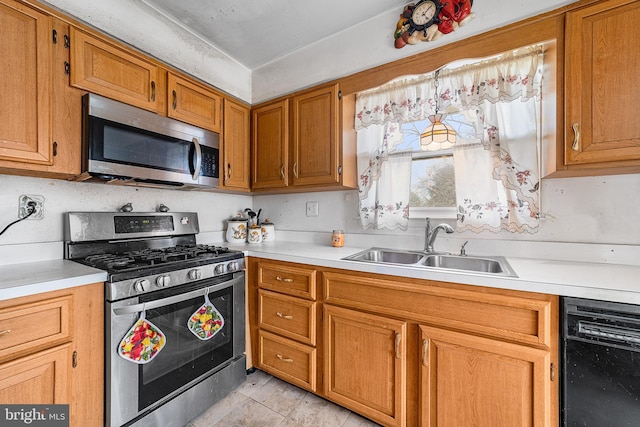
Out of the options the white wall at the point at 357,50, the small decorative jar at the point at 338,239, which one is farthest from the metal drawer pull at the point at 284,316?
the white wall at the point at 357,50

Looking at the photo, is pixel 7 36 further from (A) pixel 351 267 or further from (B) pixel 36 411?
(A) pixel 351 267

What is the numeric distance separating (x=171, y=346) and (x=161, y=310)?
21 cm

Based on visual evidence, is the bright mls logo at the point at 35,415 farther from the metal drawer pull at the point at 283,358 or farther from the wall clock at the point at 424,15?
the wall clock at the point at 424,15

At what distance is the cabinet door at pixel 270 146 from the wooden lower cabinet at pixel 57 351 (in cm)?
130

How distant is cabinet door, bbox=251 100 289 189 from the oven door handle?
0.92 meters

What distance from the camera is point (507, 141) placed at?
151 cm

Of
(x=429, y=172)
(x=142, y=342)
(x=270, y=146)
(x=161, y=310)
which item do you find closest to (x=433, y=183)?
(x=429, y=172)

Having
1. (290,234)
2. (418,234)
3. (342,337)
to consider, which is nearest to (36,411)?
(342,337)

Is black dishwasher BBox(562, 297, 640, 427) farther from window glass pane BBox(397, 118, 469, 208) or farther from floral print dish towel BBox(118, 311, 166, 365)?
floral print dish towel BBox(118, 311, 166, 365)

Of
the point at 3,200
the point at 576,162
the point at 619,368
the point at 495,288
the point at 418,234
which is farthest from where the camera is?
the point at 418,234

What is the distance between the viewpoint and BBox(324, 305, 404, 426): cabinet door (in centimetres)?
130

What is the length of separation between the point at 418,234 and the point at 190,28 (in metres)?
2.20

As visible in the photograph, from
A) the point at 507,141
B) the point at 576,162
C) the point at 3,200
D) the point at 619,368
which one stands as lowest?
→ the point at 619,368

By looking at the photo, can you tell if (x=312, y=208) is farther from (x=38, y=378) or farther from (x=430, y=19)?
(x=38, y=378)
